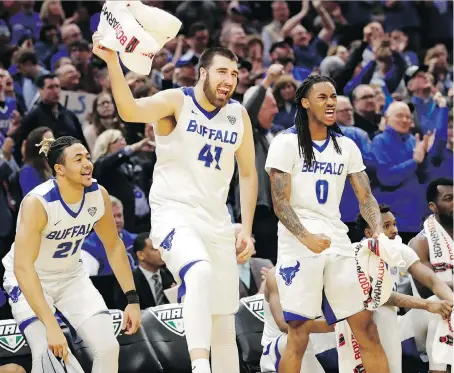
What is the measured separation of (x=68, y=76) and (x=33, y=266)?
180 inches

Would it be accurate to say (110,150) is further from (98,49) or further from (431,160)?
(98,49)

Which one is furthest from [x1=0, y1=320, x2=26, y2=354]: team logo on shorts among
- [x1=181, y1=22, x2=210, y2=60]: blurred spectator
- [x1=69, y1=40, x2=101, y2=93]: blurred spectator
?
[x1=181, y1=22, x2=210, y2=60]: blurred spectator

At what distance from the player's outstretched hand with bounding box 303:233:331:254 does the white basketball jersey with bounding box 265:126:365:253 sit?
0.65 feet

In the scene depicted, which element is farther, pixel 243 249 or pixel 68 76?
pixel 68 76

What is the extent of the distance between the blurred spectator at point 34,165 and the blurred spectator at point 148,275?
0.99m

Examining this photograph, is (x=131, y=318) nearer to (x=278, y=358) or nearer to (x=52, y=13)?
(x=278, y=358)

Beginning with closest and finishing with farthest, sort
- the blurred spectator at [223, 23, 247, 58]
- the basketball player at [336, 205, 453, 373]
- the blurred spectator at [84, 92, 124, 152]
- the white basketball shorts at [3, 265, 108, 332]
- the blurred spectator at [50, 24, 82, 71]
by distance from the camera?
the white basketball shorts at [3, 265, 108, 332]
the basketball player at [336, 205, 453, 373]
the blurred spectator at [84, 92, 124, 152]
the blurred spectator at [50, 24, 82, 71]
the blurred spectator at [223, 23, 247, 58]

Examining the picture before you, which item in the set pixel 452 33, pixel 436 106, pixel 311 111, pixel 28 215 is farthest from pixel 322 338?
pixel 452 33

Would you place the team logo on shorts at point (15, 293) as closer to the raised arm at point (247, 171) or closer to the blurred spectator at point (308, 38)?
the raised arm at point (247, 171)

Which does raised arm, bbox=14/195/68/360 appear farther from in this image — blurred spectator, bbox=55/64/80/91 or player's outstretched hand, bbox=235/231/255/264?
blurred spectator, bbox=55/64/80/91

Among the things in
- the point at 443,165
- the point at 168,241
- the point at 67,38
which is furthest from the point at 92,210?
the point at 67,38

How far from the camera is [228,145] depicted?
5953mm

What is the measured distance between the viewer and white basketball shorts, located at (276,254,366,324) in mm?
6160

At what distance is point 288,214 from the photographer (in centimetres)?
614
